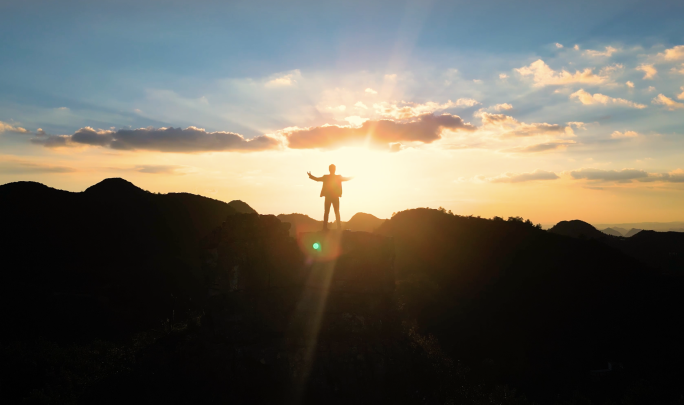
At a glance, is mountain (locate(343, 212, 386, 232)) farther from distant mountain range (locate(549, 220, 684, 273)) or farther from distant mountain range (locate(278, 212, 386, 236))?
distant mountain range (locate(549, 220, 684, 273))

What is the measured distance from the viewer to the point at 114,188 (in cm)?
4422

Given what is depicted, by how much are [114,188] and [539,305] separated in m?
43.0

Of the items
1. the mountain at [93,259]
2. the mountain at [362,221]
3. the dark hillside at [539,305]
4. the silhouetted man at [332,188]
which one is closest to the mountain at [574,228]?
the mountain at [362,221]

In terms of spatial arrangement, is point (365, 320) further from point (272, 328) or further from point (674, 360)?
point (674, 360)

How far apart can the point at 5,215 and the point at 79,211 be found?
512cm

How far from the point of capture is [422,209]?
149 ft

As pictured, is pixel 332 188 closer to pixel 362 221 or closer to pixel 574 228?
pixel 362 221

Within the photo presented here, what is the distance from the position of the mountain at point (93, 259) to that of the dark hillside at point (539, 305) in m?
17.6

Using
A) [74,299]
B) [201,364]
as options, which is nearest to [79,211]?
[74,299]

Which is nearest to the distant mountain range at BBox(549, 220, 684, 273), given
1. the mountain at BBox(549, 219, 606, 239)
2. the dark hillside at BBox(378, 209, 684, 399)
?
the mountain at BBox(549, 219, 606, 239)

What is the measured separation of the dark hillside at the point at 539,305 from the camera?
1922 cm

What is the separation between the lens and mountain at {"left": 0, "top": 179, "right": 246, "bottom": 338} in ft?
77.7

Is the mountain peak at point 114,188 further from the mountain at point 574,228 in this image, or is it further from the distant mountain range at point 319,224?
the mountain at point 574,228

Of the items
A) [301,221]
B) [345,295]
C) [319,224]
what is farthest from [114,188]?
[319,224]
